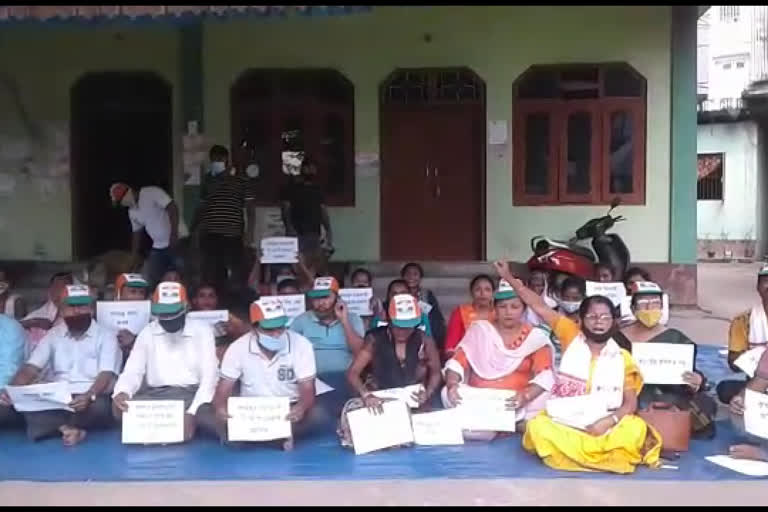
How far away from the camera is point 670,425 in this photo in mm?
5613

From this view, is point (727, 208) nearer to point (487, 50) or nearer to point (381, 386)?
point (487, 50)

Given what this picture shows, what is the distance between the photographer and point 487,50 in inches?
482

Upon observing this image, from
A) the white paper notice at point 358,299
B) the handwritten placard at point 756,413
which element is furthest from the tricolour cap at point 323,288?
the handwritten placard at point 756,413

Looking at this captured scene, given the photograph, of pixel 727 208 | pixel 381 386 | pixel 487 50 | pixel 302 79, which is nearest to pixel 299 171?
pixel 302 79

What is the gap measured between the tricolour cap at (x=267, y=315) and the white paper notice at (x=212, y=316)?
2.63ft

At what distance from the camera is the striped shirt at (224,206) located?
9.69 metres

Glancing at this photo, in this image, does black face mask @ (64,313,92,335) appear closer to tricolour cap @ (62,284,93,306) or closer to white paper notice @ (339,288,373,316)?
tricolour cap @ (62,284,93,306)

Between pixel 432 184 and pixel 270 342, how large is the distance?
7.17 meters

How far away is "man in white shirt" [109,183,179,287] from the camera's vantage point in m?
9.19

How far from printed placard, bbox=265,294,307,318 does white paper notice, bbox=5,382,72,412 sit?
174 cm

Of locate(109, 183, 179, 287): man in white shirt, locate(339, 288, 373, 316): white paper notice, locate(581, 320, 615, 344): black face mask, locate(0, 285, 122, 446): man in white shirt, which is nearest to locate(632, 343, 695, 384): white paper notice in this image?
locate(581, 320, 615, 344): black face mask

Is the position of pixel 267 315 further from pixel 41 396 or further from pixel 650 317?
pixel 650 317

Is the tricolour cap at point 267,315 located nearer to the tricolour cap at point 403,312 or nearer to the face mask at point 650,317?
the tricolour cap at point 403,312

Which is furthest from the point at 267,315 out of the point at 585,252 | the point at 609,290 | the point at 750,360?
the point at 585,252
